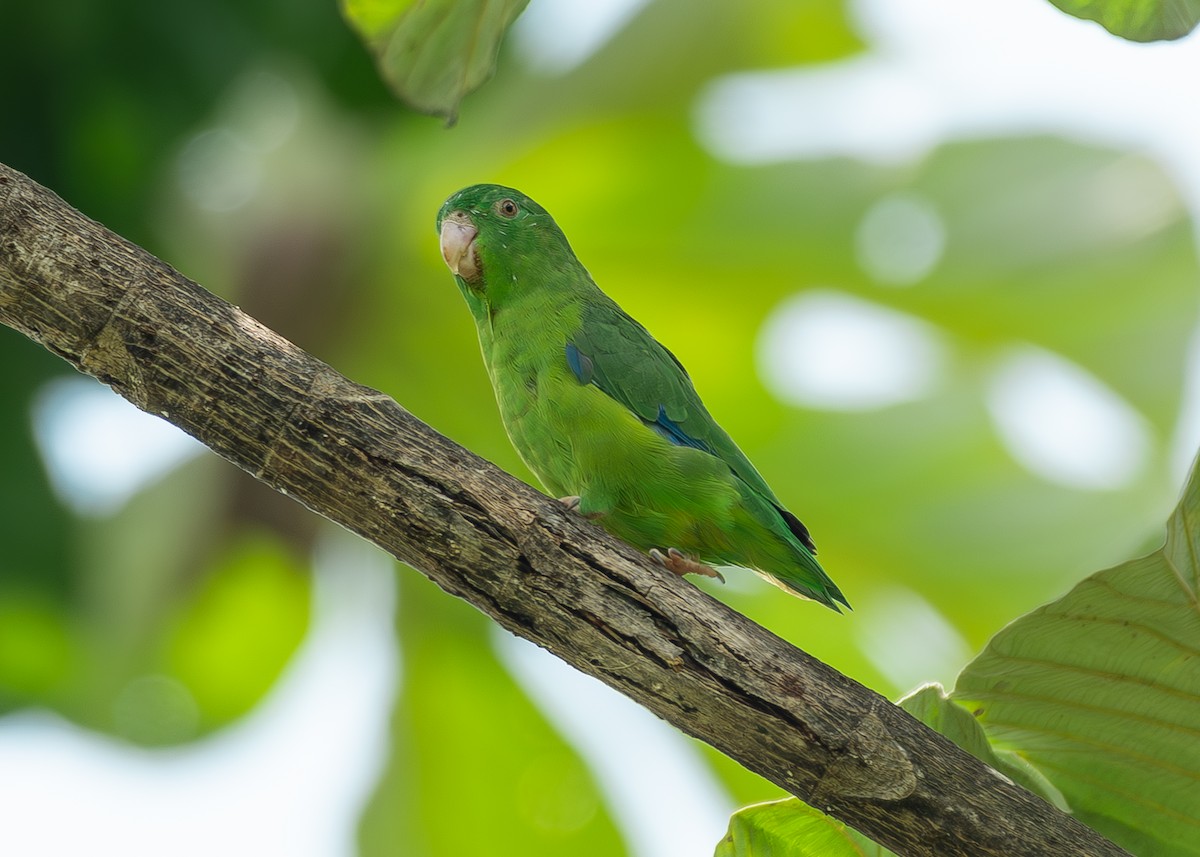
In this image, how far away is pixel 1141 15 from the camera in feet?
8.36

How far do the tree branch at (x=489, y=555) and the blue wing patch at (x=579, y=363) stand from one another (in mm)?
1003

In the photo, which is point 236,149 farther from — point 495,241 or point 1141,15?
point 1141,15

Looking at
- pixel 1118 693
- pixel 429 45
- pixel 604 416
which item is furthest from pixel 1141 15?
pixel 429 45

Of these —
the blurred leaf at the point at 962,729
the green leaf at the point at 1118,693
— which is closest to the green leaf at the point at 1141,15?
the green leaf at the point at 1118,693

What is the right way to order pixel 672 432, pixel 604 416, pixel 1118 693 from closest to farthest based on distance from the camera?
pixel 1118 693 → pixel 604 416 → pixel 672 432

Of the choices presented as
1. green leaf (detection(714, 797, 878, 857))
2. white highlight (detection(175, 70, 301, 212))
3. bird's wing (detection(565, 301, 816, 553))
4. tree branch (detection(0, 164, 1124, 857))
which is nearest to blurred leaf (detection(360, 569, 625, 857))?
white highlight (detection(175, 70, 301, 212))

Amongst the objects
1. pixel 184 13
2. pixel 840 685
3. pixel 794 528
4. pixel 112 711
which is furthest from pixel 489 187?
pixel 112 711

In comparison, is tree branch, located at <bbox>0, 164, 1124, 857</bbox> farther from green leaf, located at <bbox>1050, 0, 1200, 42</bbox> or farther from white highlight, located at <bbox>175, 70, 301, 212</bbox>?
white highlight, located at <bbox>175, 70, 301, 212</bbox>

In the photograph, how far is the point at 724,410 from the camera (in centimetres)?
589

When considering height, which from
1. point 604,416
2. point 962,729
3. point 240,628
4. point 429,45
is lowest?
point 962,729

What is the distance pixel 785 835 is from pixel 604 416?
120 cm

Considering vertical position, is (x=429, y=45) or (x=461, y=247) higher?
(x=429, y=45)

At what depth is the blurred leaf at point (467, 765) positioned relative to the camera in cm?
581

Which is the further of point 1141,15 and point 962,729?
point 1141,15
